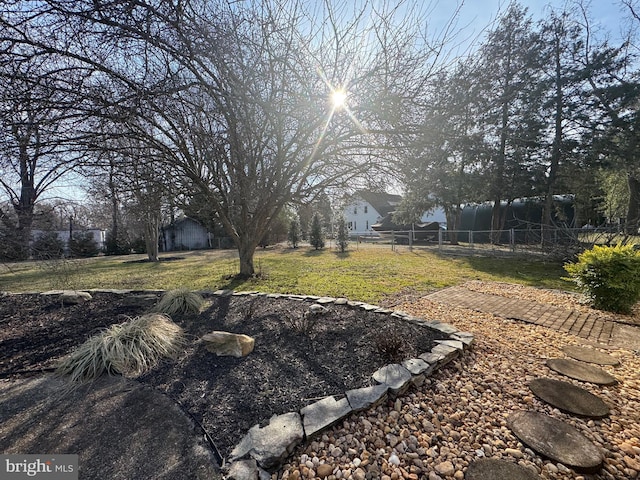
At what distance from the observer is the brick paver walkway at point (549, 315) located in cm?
323

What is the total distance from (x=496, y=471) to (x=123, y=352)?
9.96ft

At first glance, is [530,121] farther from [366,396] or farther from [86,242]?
[86,242]

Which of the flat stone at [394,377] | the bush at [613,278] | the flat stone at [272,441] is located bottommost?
the flat stone at [272,441]

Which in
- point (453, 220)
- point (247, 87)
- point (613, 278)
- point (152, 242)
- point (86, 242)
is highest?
point (247, 87)

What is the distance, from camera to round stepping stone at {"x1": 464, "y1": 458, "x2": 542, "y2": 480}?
53.6 inches

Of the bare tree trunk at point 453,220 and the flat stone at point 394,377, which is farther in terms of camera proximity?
the bare tree trunk at point 453,220

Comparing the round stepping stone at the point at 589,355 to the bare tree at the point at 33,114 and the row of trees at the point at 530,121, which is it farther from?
the bare tree at the point at 33,114

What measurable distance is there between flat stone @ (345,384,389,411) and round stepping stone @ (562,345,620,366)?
2198 mm

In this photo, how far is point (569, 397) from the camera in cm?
197

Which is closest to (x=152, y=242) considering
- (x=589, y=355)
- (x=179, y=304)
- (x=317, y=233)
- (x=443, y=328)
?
(x=317, y=233)

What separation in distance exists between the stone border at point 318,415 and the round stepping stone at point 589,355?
108 cm

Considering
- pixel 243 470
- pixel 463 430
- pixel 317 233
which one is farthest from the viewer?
pixel 317 233

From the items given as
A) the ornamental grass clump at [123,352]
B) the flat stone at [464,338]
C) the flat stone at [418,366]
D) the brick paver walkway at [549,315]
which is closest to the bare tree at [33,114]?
the ornamental grass clump at [123,352]

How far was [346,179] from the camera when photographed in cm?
595
